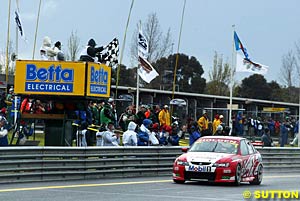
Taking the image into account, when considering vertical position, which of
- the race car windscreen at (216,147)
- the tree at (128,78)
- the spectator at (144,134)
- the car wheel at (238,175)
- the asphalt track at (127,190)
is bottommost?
the asphalt track at (127,190)

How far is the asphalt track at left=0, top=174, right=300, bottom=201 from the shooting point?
48.2ft

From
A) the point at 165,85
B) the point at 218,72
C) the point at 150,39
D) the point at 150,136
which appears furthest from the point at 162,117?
the point at 218,72

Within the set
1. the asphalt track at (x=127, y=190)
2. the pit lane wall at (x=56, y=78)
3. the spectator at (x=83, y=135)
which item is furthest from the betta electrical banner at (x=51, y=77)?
the asphalt track at (x=127, y=190)

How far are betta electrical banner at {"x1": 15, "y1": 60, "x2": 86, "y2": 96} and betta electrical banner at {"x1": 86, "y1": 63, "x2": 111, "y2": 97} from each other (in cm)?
22

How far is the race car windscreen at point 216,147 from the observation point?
64.5 ft

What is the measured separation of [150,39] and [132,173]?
3891cm

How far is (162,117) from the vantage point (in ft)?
91.2

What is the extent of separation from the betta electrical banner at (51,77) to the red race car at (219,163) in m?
4.40

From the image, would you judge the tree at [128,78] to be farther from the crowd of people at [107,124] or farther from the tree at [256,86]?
the crowd of people at [107,124]

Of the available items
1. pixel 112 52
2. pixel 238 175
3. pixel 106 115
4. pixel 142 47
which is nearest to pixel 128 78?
pixel 142 47

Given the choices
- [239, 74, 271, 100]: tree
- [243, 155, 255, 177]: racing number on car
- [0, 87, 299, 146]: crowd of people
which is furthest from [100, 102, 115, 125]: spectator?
[239, 74, 271, 100]: tree

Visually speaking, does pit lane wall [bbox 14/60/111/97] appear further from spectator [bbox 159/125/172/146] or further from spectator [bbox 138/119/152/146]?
spectator [bbox 159/125/172/146]

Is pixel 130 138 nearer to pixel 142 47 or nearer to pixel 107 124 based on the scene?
pixel 107 124

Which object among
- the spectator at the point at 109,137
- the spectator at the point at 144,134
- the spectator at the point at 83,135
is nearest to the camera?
the spectator at the point at 109,137
